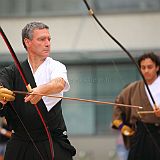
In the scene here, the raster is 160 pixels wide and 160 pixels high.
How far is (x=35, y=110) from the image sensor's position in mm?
3383

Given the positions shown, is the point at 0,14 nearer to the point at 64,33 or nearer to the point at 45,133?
the point at 64,33

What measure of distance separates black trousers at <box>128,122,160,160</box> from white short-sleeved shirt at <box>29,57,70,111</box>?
143 cm

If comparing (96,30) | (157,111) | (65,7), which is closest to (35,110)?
(157,111)

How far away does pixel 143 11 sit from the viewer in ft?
29.0

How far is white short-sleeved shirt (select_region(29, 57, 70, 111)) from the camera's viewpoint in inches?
133

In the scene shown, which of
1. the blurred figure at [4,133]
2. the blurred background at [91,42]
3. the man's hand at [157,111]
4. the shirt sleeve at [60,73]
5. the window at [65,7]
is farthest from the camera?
the window at [65,7]

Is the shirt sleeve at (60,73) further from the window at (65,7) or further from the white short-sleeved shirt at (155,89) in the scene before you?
the window at (65,7)

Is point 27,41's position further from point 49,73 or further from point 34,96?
point 34,96

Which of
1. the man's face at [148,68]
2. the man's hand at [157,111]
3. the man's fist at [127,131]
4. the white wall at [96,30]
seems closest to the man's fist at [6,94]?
the man's hand at [157,111]

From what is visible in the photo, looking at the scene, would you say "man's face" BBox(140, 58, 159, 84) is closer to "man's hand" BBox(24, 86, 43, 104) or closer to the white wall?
"man's hand" BBox(24, 86, 43, 104)

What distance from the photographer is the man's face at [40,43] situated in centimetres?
340

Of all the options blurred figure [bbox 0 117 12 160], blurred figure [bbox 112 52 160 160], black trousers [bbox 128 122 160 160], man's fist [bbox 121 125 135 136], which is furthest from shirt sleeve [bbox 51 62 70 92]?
blurred figure [bbox 0 117 12 160]

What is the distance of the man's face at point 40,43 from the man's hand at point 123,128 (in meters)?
1.65

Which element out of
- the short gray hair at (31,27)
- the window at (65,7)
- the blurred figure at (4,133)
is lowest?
the blurred figure at (4,133)
